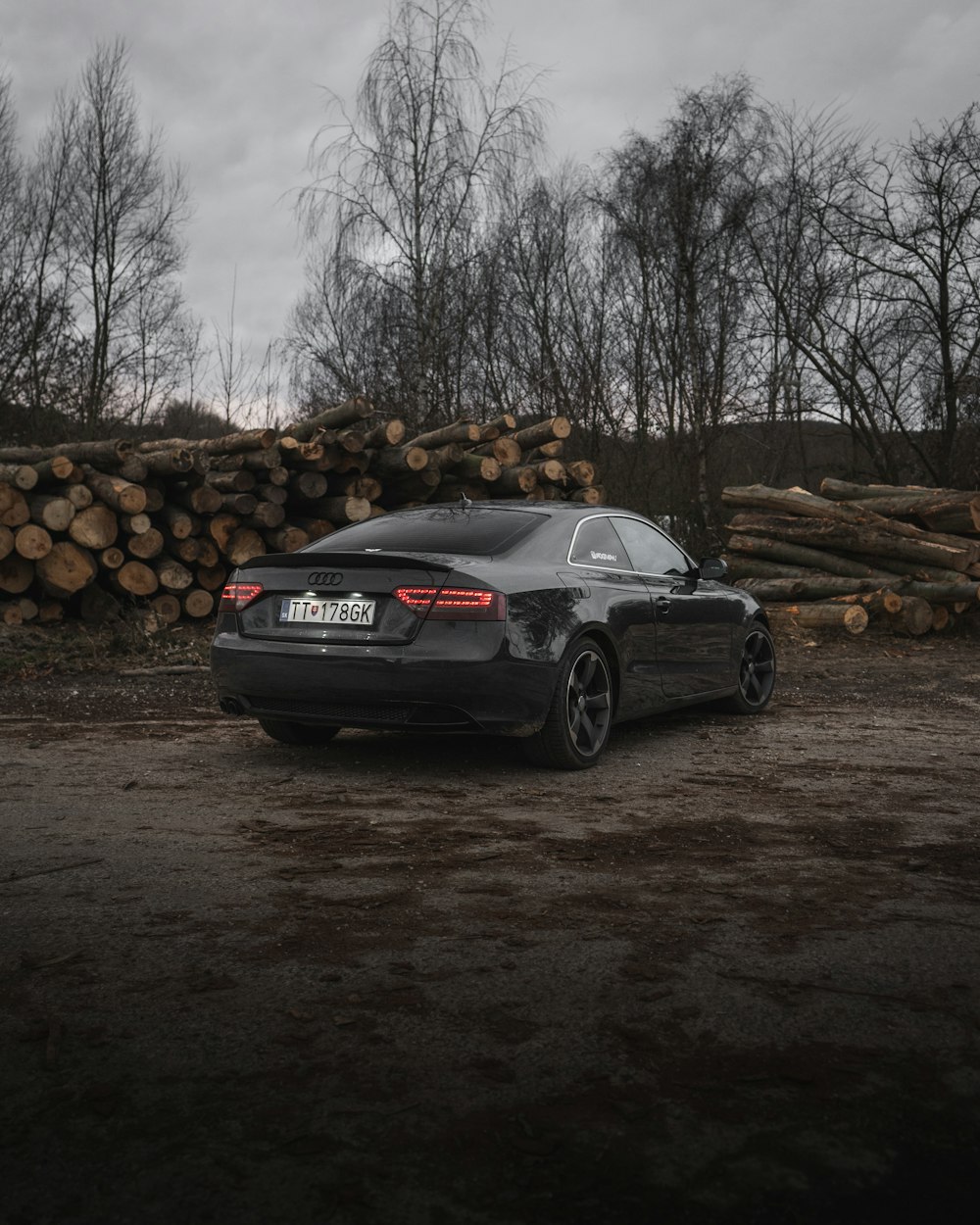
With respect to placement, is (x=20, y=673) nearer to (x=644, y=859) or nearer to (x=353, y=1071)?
(x=644, y=859)

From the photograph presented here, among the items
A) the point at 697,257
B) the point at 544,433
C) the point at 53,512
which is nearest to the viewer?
the point at 53,512

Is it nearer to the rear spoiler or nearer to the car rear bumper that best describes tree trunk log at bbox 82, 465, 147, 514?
the rear spoiler

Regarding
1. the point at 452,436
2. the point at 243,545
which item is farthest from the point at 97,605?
the point at 452,436

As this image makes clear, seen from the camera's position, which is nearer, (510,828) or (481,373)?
(510,828)

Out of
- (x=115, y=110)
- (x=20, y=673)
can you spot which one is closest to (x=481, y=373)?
(x=115, y=110)

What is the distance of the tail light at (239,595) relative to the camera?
5.96 meters

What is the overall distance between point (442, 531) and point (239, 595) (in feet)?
3.70

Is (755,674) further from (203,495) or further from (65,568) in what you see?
(65,568)

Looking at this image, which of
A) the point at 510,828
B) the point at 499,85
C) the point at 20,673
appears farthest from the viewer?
the point at 499,85

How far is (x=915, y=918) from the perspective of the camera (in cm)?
337

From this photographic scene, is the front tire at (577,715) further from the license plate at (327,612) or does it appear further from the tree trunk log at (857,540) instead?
the tree trunk log at (857,540)

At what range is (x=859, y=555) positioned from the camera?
51.2ft

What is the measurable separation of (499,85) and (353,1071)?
19942 millimetres

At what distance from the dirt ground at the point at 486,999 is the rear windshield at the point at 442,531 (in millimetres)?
1234
